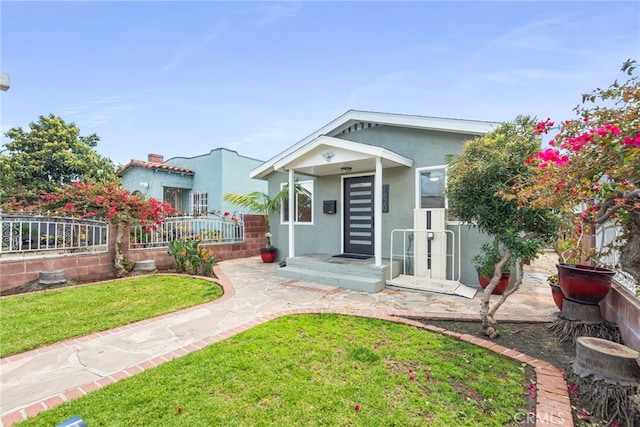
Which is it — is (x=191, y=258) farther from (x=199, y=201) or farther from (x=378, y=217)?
(x=199, y=201)

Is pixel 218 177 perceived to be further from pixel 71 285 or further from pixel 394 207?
pixel 394 207

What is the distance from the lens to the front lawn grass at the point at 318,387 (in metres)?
2.53

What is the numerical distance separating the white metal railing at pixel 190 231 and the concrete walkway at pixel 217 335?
3.63m

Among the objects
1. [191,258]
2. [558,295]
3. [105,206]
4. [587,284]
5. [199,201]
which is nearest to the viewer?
[587,284]

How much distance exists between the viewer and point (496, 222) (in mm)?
4223

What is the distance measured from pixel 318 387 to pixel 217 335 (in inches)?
81.2

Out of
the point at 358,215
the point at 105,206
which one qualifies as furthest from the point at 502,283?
the point at 105,206

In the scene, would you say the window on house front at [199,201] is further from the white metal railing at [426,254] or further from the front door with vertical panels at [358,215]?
the white metal railing at [426,254]

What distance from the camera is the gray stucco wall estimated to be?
760 cm

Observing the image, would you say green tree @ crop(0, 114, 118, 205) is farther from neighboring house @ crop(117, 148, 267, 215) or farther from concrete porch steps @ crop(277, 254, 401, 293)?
concrete porch steps @ crop(277, 254, 401, 293)

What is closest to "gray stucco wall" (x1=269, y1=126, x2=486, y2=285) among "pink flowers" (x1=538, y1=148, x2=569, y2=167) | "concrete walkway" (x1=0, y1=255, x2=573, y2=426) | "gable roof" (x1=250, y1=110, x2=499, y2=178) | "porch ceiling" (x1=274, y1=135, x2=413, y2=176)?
"gable roof" (x1=250, y1=110, x2=499, y2=178)

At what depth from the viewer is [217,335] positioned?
435cm

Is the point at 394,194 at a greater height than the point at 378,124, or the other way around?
the point at 378,124

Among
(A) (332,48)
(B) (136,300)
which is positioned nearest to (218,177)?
(A) (332,48)
